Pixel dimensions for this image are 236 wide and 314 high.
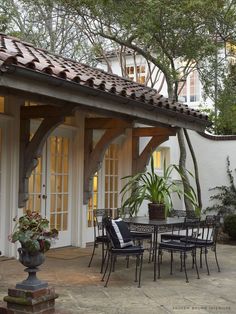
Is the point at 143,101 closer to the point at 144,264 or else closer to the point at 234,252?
the point at 144,264

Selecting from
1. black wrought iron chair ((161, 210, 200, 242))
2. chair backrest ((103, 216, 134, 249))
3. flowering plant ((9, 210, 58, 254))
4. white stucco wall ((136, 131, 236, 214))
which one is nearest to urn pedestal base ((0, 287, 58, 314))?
flowering plant ((9, 210, 58, 254))

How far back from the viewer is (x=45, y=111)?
7.78 m

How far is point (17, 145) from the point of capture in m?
8.10

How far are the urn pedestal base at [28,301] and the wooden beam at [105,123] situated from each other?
15.8 feet

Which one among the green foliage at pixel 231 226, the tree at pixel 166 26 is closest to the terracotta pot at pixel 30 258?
the tree at pixel 166 26

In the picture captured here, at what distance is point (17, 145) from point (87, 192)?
2172 mm

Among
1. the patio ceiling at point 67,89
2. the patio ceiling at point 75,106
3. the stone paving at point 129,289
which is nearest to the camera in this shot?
the stone paving at point 129,289

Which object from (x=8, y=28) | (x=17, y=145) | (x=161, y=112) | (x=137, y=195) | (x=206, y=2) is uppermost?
(x=8, y=28)

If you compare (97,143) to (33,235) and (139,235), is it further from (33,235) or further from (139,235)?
(33,235)

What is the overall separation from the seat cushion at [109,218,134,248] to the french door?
2310 millimetres

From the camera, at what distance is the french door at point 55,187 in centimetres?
Answer: 895

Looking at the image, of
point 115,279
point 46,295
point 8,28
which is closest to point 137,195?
point 115,279

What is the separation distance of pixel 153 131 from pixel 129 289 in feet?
17.2

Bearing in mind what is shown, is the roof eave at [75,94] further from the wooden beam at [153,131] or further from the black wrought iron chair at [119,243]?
the black wrought iron chair at [119,243]
